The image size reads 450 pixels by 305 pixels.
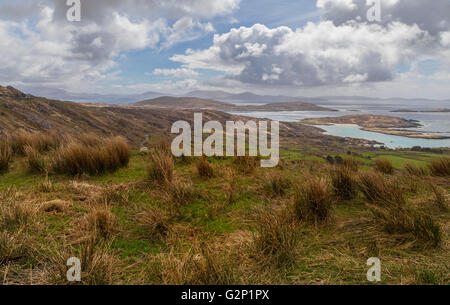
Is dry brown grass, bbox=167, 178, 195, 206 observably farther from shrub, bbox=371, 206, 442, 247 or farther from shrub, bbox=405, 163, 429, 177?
shrub, bbox=405, 163, 429, 177

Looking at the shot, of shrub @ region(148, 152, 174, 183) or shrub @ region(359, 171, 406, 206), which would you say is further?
shrub @ region(148, 152, 174, 183)

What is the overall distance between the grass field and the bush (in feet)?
0.44

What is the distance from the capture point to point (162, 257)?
92.8 inches

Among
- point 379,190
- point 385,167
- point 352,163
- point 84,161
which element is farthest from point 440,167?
point 84,161

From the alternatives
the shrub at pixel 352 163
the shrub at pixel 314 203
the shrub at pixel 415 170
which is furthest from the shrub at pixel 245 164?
the shrub at pixel 415 170

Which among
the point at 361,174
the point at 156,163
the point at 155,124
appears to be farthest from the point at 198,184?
the point at 155,124

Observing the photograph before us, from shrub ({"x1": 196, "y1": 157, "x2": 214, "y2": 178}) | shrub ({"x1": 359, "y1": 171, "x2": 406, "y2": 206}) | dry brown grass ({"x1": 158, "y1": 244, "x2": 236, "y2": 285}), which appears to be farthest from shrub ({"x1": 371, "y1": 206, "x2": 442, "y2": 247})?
shrub ({"x1": 196, "y1": 157, "x2": 214, "y2": 178})

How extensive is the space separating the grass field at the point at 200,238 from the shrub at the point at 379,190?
0.21m

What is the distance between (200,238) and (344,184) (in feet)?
9.93

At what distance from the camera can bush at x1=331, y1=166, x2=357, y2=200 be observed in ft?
14.0

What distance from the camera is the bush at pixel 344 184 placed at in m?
4.26

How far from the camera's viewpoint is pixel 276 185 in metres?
4.54

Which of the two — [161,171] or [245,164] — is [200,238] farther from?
[245,164]

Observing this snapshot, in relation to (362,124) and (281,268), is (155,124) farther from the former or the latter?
(362,124)
